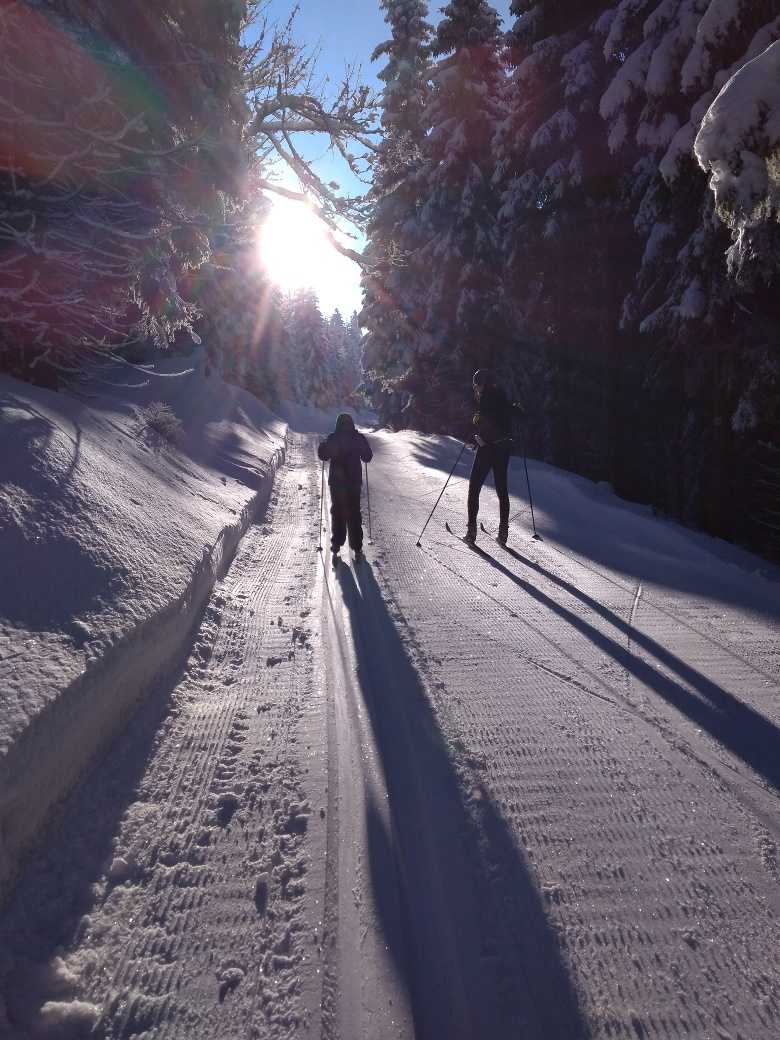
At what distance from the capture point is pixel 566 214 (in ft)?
45.5

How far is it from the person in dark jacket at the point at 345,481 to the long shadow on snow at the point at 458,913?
3686 mm

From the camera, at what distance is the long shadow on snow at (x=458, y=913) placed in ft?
5.26

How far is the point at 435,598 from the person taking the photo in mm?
5137

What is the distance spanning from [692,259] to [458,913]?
33.1 ft

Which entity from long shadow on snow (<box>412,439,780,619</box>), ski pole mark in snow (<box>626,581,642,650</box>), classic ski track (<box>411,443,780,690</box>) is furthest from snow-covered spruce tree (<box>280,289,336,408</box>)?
ski pole mark in snow (<box>626,581,642,650</box>)

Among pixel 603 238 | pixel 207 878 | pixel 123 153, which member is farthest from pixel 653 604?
pixel 603 238

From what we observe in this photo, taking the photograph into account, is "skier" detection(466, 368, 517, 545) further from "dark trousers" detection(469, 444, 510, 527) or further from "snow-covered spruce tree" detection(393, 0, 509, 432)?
"snow-covered spruce tree" detection(393, 0, 509, 432)

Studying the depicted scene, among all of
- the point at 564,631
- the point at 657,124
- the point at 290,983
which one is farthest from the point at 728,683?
the point at 657,124

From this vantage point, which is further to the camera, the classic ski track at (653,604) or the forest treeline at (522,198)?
the forest treeline at (522,198)

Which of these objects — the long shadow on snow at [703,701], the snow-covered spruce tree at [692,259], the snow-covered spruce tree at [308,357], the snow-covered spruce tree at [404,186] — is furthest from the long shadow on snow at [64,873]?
the snow-covered spruce tree at [308,357]

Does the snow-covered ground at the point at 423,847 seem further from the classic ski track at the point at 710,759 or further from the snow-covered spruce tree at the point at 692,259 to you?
the snow-covered spruce tree at the point at 692,259

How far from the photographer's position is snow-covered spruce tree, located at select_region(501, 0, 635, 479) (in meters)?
13.0

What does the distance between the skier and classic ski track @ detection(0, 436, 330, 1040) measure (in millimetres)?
4149

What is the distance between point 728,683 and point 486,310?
18260 millimetres
